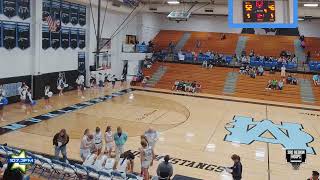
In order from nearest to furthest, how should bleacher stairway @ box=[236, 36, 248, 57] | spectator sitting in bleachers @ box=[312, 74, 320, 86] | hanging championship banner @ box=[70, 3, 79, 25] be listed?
hanging championship banner @ box=[70, 3, 79, 25], spectator sitting in bleachers @ box=[312, 74, 320, 86], bleacher stairway @ box=[236, 36, 248, 57]

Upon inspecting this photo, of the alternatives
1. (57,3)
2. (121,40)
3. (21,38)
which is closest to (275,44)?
(121,40)

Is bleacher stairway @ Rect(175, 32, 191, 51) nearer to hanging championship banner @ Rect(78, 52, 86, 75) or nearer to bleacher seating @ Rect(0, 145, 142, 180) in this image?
hanging championship banner @ Rect(78, 52, 86, 75)

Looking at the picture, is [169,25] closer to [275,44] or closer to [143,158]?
[275,44]

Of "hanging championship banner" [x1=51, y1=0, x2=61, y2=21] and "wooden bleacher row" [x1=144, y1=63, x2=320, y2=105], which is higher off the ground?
"hanging championship banner" [x1=51, y1=0, x2=61, y2=21]

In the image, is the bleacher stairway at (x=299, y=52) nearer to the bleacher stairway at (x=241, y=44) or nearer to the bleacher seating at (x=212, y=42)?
the bleacher stairway at (x=241, y=44)

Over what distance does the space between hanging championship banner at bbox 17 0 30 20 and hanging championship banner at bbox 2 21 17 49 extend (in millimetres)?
842

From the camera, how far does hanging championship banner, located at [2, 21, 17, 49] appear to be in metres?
21.0

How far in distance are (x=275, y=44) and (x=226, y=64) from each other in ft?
26.7

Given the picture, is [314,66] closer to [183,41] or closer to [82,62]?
[183,41]

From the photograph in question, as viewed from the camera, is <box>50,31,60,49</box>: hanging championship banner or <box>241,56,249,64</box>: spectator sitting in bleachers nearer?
<box>50,31,60,49</box>: hanging championship banner

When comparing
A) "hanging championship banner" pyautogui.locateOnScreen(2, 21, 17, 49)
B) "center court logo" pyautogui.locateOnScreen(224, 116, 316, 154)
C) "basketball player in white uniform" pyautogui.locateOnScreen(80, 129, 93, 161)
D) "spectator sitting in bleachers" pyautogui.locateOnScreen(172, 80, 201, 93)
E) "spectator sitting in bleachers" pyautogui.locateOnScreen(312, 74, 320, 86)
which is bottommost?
"center court logo" pyautogui.locateOnScreen(224, 116, 316, 154)

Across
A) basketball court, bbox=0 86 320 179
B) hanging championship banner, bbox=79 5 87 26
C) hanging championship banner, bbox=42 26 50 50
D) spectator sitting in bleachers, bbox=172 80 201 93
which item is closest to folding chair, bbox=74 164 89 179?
basketball court, bbox=0 86 320 179

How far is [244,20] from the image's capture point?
10414 mm
